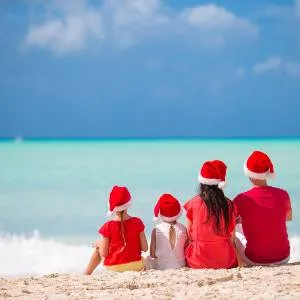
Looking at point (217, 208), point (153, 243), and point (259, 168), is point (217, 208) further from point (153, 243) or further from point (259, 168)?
point (153, 243)

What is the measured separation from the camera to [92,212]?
38.4 ft

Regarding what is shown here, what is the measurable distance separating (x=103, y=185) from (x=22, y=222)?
5.66m

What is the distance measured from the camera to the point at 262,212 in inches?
207

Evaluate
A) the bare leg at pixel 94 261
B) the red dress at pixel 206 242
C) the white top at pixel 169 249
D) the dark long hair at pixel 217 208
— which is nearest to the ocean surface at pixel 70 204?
the bare leg at pixel 94 261

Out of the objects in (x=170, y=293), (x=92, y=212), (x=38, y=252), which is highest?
(x=92, y=212)

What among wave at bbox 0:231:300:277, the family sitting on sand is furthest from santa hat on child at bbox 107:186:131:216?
wave at bbox 0:231:300:277

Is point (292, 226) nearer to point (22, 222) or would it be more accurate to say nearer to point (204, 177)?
point (22, 222)

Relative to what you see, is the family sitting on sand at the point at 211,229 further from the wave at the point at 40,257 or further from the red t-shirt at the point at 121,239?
the wave at the point at 40,257

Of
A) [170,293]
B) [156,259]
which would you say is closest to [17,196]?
[156,259]

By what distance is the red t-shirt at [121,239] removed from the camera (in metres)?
5.33

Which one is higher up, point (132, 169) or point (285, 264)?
point (132, 169)

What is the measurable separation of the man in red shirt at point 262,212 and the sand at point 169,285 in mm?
177

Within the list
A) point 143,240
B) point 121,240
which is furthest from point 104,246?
point 143,240

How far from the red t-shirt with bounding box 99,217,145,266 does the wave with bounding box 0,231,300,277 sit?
1.56 metres
